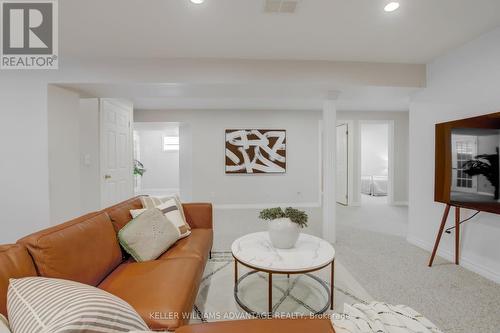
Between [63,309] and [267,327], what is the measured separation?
0.79 m

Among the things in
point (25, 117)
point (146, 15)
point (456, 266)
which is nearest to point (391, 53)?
point (456, 266)

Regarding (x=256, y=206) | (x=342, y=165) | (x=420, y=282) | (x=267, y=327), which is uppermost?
(x=342, y=165)

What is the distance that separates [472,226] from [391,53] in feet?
6.86

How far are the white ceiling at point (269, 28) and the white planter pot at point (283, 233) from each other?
177cm

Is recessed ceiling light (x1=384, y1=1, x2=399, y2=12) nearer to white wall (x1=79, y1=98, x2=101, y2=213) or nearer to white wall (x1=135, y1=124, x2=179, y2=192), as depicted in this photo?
white wall (x1=79, y1=98, x2=101, y2=213)

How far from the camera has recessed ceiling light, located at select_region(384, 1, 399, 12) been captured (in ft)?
5.93

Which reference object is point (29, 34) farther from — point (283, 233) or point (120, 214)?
point (283, 233)

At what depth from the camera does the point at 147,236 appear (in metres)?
1.73

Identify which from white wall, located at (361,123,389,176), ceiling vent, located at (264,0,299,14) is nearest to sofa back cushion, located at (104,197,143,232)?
ceiling vent, located at (264,0,299,14)

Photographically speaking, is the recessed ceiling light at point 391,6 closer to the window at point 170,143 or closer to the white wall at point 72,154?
the white wall at point 72,154

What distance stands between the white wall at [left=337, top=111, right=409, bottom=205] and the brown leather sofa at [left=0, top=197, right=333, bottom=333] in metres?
4.80

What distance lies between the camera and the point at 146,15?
1959 millimetres

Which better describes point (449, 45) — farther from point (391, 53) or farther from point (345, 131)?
point (345, 131)

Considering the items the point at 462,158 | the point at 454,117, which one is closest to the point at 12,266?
the point at 462,158
